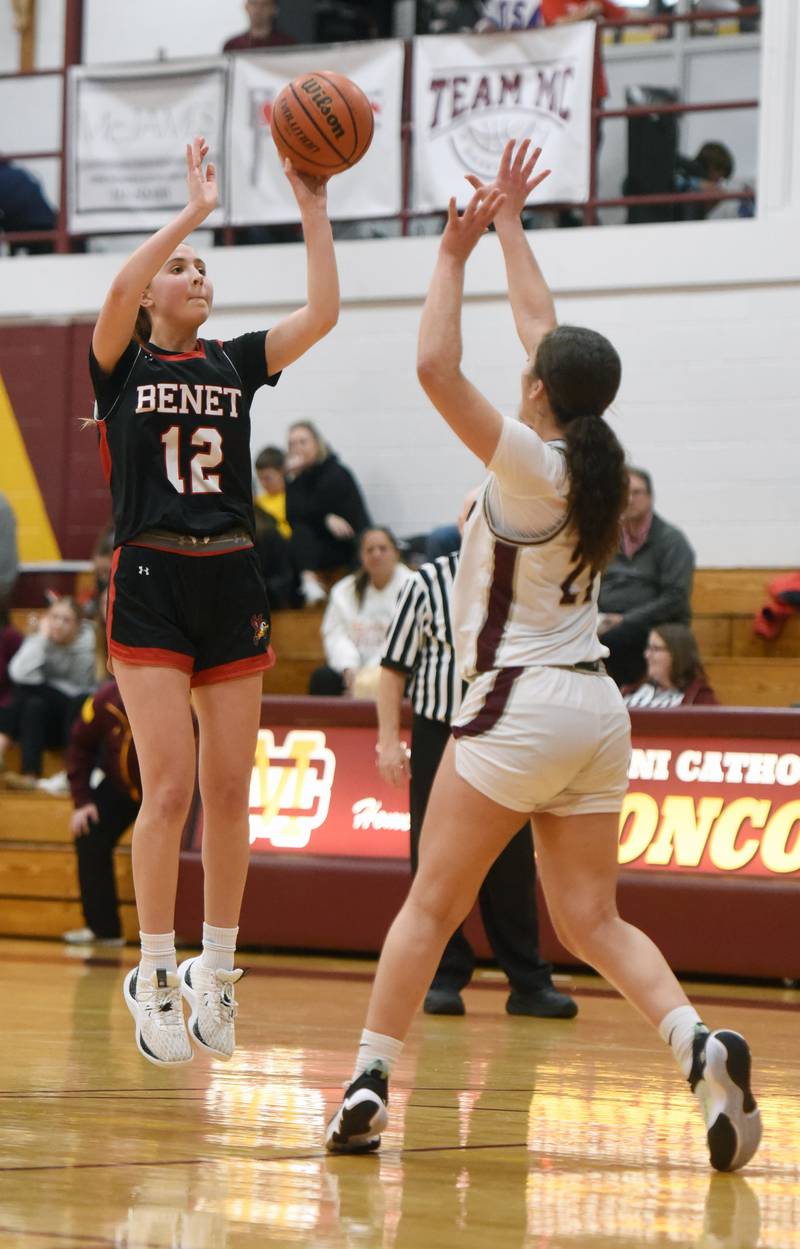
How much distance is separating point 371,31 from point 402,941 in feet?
39.1

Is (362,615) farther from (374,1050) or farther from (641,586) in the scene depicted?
(374,1050)

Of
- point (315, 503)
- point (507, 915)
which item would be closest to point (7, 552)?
point (315, 503)

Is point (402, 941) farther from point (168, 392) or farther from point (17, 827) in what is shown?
point (17, 827)

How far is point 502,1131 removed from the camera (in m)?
4.12

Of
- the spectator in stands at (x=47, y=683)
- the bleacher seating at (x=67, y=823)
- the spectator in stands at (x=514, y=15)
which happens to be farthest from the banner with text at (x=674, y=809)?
the spectator in stands at (x=514, y=15)

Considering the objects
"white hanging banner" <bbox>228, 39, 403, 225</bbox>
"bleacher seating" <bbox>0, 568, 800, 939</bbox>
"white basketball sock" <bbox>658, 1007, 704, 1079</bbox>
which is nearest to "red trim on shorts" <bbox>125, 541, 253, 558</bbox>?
"white basketball sock" <bbox>658, 1007, 704, 1079</bbox>

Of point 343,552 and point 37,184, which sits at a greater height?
point 37,184

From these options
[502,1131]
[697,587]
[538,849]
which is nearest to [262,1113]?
[502,1131]

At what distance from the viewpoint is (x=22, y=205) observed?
1355 centimetres

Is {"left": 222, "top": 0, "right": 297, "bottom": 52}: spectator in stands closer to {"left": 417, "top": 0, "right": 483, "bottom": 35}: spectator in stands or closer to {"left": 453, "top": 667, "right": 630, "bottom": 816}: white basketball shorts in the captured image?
{"left": 417, "top": 0, "right": 483, "bottom": 35}: spectator in stands

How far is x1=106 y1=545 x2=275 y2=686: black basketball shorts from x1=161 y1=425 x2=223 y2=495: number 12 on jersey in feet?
0.58

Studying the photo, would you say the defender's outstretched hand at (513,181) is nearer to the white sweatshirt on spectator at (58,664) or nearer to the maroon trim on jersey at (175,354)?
the maroon trim on jersey at (175,354)

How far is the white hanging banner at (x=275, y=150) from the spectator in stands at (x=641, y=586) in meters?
3.42

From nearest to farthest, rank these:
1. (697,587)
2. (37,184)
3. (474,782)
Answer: (474,782) < (697,587) < (37,184)
